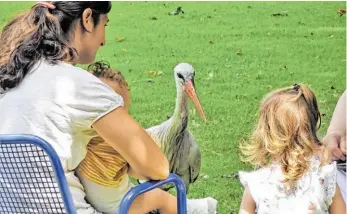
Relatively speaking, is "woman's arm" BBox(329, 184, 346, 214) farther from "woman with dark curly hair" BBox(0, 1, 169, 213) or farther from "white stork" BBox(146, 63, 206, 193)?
"white stork" BBox(146, 63, 206, 193)

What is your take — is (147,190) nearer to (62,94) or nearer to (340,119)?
(62,94)

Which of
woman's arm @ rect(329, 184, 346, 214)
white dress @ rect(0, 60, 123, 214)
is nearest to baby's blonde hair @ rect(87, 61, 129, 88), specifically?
white dress @ rect(0, 60, 123, 214)

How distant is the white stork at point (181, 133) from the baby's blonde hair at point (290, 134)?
3.01ft

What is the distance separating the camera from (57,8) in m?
2.29

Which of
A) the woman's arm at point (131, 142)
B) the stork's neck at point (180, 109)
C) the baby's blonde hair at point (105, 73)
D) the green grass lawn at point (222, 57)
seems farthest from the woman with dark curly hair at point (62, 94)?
the green grass lawn at point (222, 57)

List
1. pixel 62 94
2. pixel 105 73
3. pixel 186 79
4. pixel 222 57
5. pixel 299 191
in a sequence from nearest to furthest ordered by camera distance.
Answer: pixel 62 94
pixel 299 191
pixel 105 73
pixel 186 79
pixel 222 57

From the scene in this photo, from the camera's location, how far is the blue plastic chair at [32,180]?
2064mm

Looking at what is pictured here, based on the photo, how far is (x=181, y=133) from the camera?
140 inches

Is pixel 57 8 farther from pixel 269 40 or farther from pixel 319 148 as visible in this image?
pixel 269 40

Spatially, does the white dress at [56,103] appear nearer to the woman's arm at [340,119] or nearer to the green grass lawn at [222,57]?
the woman's arm at [340,119]

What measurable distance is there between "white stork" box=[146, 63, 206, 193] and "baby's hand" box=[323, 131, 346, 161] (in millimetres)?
663

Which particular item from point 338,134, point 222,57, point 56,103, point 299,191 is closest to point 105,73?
point 56,103

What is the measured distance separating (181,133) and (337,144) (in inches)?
Answer: 29.0

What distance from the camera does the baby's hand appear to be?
312 cm
